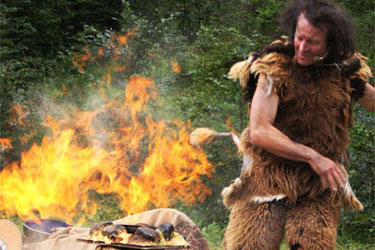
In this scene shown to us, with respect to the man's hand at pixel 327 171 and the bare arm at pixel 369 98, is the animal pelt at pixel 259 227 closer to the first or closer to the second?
the man's hand at pixel 327 171

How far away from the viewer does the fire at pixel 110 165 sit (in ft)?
22.8

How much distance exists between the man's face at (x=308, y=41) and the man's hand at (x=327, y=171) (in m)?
0.57

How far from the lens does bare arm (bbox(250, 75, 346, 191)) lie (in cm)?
338

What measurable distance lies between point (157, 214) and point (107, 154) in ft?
9.28

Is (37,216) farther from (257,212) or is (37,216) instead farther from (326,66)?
(326,66)

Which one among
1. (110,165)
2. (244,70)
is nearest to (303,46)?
(244,70)

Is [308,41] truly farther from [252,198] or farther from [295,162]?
[252,198]

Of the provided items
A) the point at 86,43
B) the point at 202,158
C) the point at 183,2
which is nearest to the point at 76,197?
the point at 202,158

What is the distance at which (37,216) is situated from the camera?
6430mm

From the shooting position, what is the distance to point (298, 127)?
363 cm

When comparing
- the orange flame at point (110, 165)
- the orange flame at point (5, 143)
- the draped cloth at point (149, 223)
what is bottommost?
the orange flame at point (5, 143)

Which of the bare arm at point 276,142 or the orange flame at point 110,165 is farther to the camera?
the orange flame at point 110,165

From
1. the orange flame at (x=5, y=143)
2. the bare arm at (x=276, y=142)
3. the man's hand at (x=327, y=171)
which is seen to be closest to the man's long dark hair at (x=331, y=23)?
the bare arm at (x=276, y=142)

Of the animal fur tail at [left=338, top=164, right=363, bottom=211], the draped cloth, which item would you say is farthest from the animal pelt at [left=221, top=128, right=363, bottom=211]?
the draped cloth
